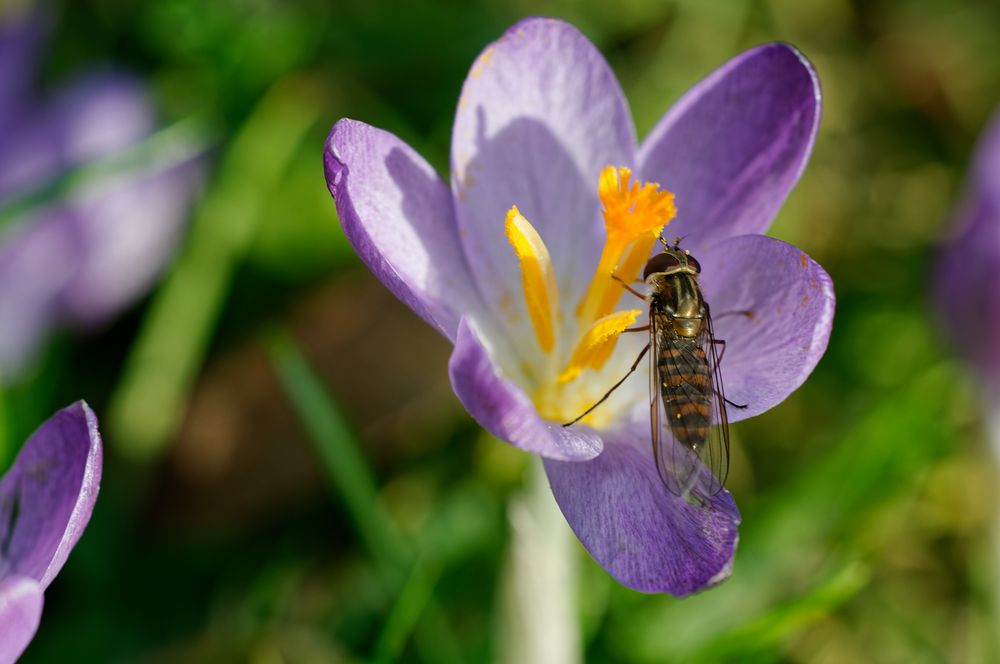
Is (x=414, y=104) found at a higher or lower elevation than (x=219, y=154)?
lower

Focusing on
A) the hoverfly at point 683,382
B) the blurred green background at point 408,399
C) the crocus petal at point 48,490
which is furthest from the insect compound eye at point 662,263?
the crocus petal at point 48,490

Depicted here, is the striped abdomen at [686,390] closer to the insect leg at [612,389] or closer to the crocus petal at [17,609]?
the insect leg at [612,389]

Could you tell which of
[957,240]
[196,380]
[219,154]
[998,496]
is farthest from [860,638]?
[219,154]

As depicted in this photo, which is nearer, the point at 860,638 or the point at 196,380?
the point at 860,638

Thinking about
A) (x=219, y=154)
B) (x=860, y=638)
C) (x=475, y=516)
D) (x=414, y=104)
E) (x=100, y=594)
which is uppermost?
(x=219, y=154)

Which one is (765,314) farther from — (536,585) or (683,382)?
(536,585)

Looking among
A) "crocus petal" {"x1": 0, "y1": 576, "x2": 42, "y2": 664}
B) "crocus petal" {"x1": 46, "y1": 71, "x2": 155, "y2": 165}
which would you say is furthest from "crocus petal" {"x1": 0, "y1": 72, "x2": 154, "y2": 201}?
"crocus petal" {"x1": 0, "y1": 576, "x2": 42, "y2": 664}

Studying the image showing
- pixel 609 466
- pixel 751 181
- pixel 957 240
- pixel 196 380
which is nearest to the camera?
pixel 609 466

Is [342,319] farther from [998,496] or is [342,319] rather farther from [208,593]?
[998,496]
